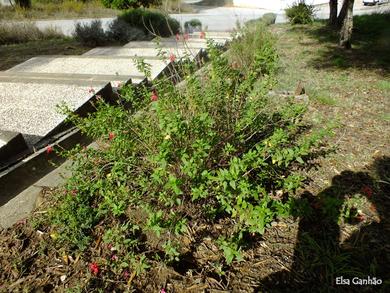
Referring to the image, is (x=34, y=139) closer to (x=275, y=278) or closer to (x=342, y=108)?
(x=275, y=278)

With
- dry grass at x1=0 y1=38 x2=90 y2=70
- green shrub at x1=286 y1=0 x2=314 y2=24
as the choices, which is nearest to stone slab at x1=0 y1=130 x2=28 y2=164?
dry grass at x1=0 y1=38 x2=90 y2=70

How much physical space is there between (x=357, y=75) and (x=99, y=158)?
4.49m

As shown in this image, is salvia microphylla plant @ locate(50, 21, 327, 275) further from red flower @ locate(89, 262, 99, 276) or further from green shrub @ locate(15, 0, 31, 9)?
green shrub @ locate(15, 0, 31, 9)

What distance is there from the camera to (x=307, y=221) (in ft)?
7.27

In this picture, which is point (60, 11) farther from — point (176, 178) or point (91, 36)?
point (176, 178)

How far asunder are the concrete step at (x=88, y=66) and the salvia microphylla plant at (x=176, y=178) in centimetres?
304

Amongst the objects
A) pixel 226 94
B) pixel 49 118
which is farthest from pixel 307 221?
pixel 49 118

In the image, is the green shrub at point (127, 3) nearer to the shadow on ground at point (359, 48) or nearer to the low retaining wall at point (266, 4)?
the shadow on ground at point (359, 48)

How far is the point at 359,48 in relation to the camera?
644cm

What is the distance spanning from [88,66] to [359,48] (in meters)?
6.03

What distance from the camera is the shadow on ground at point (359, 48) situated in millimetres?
5430

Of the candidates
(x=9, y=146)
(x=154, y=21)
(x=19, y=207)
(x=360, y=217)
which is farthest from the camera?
(x=154, y=21)

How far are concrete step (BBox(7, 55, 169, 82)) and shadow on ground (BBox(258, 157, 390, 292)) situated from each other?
3.92 metres

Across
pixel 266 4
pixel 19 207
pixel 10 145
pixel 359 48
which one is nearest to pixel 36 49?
pixel 10 145
